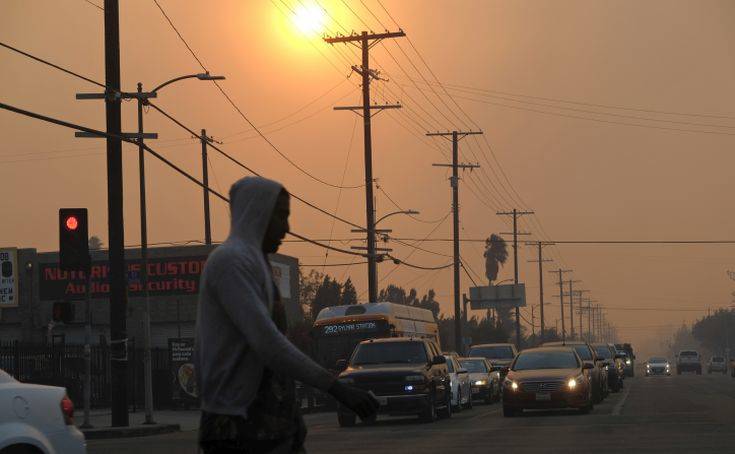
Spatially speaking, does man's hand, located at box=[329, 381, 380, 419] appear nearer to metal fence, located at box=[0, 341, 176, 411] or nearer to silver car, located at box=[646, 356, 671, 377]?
metal fence, located at box=[0, 341, 176, 411]

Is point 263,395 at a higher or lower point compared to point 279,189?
lower

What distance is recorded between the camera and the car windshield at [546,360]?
29062 millimetres

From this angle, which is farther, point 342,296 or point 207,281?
point 342,296

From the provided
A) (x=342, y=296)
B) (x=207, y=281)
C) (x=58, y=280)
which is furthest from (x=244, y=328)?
(x=342, y=296)

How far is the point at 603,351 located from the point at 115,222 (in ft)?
75.4

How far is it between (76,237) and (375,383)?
6.62 metres

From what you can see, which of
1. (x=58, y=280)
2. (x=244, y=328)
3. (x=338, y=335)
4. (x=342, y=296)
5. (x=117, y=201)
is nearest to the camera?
(x=244, y=328)

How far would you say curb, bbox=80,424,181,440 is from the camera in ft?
83.7

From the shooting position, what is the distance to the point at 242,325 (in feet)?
17.2

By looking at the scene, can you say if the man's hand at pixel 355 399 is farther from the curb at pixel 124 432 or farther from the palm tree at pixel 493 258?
the palm tree at pixel 493 258

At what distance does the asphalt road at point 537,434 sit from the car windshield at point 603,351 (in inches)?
544

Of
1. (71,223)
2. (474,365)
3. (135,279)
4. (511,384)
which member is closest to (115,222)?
(71,223)

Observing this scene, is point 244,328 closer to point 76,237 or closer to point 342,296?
point 76,237

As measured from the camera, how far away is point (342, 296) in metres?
103
